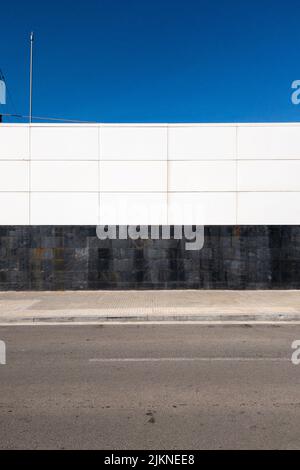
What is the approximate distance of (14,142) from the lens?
15547 millimetres

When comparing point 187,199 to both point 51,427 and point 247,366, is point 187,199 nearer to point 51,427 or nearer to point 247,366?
point 247,366

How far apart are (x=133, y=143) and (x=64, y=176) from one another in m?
2.91

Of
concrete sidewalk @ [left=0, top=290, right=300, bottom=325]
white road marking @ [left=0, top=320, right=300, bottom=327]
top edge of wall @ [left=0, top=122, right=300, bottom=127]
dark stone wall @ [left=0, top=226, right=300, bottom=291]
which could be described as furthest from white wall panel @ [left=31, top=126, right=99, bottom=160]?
white road marking @ [left=0, top=320, right=300, bottom=327]

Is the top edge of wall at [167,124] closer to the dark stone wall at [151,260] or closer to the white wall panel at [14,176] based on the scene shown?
the white wall panel at [14,176]

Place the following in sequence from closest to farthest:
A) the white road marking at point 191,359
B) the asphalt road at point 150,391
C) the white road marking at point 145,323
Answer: the asphalt road at point 150,391
the white road marking at point 191,359
the white road marking at point 145,323

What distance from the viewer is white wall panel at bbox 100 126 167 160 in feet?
51.1

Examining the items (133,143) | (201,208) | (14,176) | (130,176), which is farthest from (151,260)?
(14,176)

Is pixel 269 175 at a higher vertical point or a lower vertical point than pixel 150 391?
higher

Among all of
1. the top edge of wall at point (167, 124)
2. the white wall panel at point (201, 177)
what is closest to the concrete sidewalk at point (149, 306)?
the white wall panel at point (201, 177)

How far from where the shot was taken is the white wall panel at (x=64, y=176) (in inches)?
612

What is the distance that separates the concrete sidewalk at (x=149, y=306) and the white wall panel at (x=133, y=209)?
2677 millimetres

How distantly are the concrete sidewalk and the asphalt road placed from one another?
1519mm

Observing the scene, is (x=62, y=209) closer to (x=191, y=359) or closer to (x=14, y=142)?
(x=14, y=142)

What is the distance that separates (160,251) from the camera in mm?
15531
